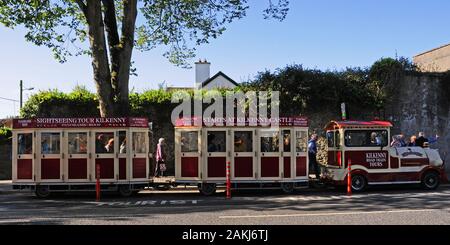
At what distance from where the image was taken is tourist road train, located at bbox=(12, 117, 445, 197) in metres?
17.1

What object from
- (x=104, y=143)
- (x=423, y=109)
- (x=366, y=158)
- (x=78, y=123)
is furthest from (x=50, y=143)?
(x=423, y=109)

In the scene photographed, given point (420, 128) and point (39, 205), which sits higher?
point (420, 128)

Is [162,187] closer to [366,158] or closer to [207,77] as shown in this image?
[366,158]

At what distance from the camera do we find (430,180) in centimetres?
1817

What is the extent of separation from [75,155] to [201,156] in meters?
4.12

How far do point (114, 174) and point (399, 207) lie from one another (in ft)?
29.4

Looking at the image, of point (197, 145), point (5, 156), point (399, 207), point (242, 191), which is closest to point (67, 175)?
point (197, 145)

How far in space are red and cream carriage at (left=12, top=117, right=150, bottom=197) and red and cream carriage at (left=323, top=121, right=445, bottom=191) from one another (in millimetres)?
6823

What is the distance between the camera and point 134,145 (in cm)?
1738

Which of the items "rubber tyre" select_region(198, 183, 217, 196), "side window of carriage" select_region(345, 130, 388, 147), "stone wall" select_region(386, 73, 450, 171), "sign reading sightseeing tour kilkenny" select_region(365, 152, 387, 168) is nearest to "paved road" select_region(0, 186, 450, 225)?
"rubber tyre" select_region(198, 183, 217, 196)

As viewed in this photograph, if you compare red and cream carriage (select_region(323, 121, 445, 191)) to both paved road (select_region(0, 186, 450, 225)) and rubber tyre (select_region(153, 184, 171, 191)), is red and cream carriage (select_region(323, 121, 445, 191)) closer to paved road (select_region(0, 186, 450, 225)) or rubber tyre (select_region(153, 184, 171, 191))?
paved road (select_region(0, 186, 450, 225))

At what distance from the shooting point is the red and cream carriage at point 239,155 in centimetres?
1738

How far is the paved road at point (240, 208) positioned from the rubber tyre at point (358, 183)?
32 cm

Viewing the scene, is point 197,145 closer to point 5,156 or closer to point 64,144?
point 64,144
